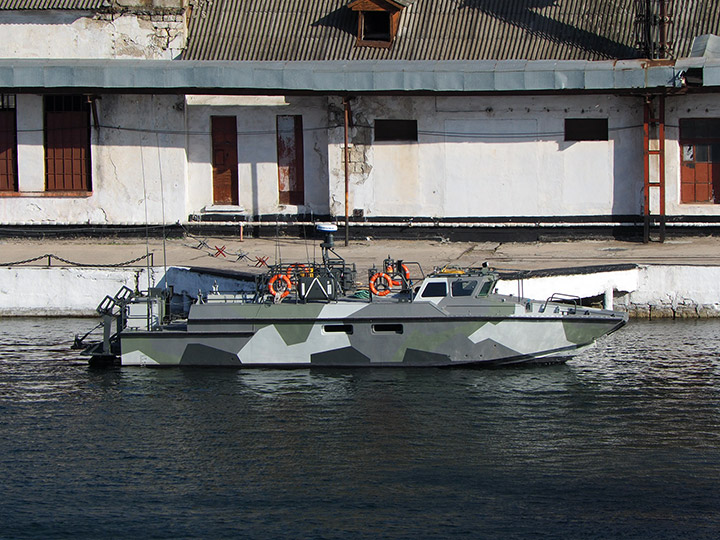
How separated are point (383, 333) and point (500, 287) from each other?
498cm

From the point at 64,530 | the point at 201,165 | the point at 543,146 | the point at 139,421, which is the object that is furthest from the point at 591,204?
the point at 64,530

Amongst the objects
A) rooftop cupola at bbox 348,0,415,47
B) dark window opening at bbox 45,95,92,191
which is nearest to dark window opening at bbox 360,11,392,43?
rooftop cupola at bbox 348,0,415,47

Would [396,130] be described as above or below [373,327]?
above

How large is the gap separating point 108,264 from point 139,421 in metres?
12.6

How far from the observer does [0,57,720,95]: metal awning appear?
34.0 m

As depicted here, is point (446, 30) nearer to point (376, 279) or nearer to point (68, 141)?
point (68, 141)

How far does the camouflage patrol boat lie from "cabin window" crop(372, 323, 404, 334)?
21 mm

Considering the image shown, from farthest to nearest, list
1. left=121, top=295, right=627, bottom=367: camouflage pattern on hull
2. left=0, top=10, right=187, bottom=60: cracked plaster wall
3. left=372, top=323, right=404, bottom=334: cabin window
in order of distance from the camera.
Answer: left=0, top=10, right=187, bottom=60: cracked plaster wall, left=372, top=323, right=404, bottom=334: cabin window, left=121, top=295, right=627, bottom=367: camouflage pattern on hull

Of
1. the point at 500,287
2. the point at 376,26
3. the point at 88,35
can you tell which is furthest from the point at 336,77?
the point at 500,287

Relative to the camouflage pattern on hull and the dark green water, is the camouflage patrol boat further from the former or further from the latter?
the dark green water

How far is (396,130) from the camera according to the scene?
36125 mm

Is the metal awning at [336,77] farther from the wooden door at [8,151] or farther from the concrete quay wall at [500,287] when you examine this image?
the concrete quay wall at [500,287]

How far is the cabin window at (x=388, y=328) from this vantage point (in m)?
23.5

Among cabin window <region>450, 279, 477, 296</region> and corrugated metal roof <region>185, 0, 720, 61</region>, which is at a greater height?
corrugated metal roof <region>185, 0, 720, 61</region>
